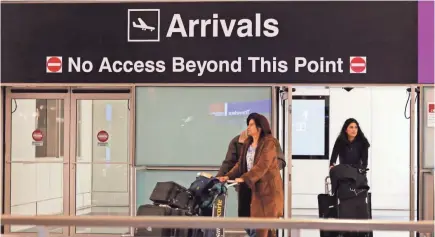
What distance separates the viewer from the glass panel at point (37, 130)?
8.66 m

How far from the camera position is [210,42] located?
812 cm

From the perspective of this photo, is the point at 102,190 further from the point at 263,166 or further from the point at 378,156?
the point at 378,156

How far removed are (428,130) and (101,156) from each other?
4.40 m

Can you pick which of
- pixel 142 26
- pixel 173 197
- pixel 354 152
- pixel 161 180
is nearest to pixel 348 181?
pixel 354 152

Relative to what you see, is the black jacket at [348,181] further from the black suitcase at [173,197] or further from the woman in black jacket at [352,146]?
the black suitcase at [173,197]

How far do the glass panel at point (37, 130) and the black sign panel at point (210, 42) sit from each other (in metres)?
0.51

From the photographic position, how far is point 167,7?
8.15 meters

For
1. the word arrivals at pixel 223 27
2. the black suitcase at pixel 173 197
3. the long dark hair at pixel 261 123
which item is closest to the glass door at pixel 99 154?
the word arrivals at pixel 223 27

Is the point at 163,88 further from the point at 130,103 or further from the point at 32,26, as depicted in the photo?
the point at 32,26

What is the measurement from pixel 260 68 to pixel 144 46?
1561 mm

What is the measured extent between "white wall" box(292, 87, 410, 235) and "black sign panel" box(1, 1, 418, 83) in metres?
2.62

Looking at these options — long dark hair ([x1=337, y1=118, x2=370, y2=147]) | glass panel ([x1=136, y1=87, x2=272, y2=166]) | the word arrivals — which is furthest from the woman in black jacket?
the word arrivals

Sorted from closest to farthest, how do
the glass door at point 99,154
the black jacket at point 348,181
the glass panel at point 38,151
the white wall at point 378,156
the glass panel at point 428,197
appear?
the black jacket at point 348,181 → the glass panel at point 428,197 → the glass door at point 99,154 → the glass panel at point 38,151 → the white wall at point 378,156

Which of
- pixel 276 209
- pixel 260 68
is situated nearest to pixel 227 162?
pixel 276 209
